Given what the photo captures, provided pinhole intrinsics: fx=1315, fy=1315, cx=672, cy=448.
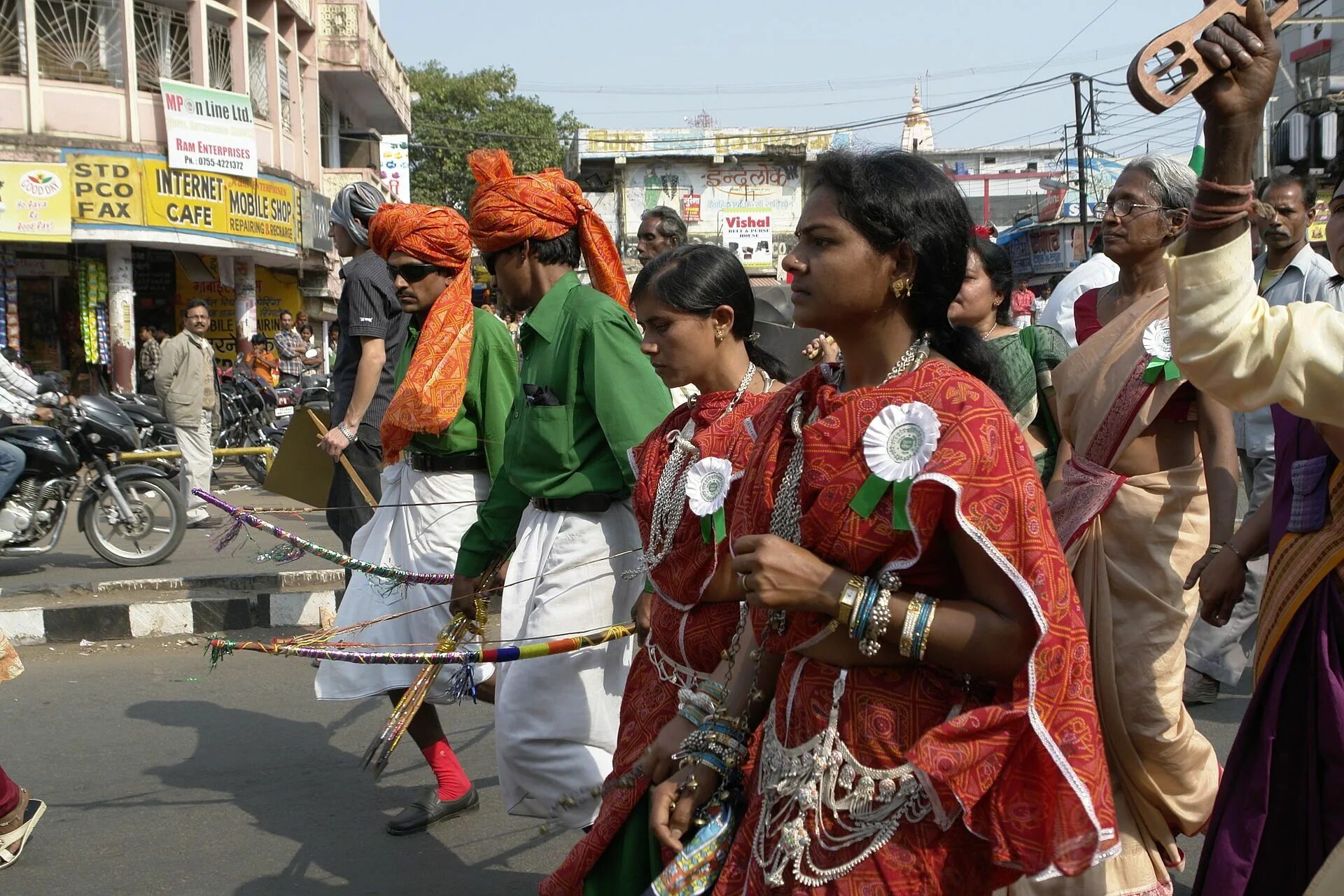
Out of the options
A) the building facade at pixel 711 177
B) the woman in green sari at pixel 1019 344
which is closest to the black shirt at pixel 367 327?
the woman in green sari at pixel 1019 344

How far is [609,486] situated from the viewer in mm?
3453

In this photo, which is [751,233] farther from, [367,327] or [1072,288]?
[367,327]

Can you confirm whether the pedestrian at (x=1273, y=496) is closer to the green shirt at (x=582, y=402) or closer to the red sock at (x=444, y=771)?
the green shirt at (x=582, y=402)

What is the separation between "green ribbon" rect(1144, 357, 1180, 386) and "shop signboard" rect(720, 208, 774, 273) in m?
39.9

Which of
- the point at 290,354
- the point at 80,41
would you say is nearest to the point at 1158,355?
Result: the point at 290,354

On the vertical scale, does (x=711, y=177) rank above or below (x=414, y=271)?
above

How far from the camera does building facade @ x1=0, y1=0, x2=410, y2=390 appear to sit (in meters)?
17.7

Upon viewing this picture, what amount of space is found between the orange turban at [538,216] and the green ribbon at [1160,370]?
1.40 m

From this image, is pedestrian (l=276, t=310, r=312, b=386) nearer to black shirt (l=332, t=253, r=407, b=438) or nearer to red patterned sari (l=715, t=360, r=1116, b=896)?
black shirt (l=332, t=253, r=407, b=438)

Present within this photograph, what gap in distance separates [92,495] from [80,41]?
1200cm

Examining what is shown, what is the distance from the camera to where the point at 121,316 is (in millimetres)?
18516

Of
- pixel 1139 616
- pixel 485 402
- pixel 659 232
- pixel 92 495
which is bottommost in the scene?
pixel 92 495

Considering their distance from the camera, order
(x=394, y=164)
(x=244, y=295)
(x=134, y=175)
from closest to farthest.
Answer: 1. (x=134, y=175)
2. (x=244, y=295)
3. (x=394, y=164)

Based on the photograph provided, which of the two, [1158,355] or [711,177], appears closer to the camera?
[1158,355]
